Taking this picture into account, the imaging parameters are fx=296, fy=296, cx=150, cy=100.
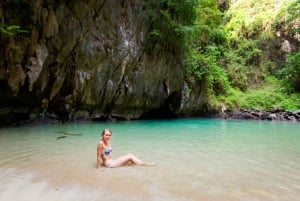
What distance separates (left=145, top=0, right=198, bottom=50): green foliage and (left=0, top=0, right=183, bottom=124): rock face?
454 millimetres

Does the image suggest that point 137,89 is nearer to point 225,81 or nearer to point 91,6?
point 91,6

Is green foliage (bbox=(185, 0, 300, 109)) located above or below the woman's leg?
above

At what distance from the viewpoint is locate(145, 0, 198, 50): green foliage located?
15906 mm

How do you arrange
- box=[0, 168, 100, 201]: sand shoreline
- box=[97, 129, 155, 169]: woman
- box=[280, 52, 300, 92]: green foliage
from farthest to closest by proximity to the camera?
1. box=[280, 52, 300, 92]: green foliage
2. box=[97, 129, 155, 169]: woman
3. box=[0, 168, 100, 201]: sand shoreline

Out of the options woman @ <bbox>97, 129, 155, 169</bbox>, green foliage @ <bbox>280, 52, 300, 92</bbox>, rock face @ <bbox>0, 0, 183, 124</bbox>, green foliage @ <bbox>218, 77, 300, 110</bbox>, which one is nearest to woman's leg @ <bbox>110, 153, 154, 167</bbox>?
woman @ <bbox>97, 129, 155, 169</bbox>

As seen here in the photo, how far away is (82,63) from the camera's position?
1366 centimetres

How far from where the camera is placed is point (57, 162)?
5.57 meters

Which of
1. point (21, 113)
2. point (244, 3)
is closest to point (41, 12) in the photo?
point (21, 113)

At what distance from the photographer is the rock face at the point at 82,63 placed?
36.9ft

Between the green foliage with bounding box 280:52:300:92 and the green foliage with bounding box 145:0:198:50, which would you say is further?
the green foliage with bounding box 280:52:300:92

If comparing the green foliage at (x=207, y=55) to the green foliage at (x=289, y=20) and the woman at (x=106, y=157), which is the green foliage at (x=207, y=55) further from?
the woman at (x=106, y=157)

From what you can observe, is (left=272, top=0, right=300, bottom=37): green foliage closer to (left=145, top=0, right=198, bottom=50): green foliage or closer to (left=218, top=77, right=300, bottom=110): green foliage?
(left=218, top=77, right=300, bottom=110): green foliage

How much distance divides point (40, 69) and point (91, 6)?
12.6ft

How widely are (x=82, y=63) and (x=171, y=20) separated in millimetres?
5604
